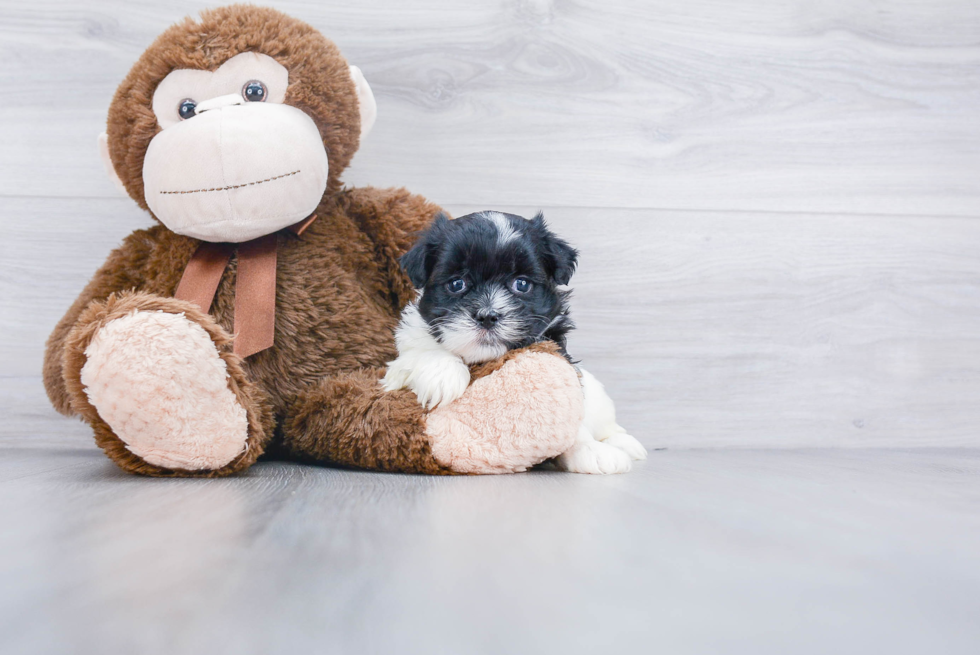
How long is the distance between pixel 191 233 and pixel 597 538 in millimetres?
771

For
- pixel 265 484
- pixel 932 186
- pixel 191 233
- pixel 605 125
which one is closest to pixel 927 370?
pixel 932 186

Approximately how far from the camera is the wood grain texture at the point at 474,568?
43cm

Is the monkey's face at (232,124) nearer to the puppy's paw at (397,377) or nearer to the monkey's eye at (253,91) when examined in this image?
the monkey's eye at (253,91)

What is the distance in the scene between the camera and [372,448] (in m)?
0.97

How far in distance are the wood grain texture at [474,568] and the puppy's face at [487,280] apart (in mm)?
204

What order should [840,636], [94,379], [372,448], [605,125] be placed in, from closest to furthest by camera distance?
[840,636], [94,379], [372,448], [605,125]

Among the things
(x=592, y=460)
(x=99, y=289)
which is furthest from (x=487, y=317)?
(x=99, y=289)

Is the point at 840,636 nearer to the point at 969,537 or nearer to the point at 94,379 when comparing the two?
the point at 969,537

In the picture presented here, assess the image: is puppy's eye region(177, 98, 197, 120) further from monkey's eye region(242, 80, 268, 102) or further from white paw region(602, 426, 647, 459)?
white paw region(602, 426, 647, 459)

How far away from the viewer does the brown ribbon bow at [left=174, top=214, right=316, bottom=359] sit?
1032mm

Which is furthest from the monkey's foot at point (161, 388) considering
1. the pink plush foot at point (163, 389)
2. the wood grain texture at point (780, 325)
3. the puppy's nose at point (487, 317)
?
the wood grain texture at point (780, 325)

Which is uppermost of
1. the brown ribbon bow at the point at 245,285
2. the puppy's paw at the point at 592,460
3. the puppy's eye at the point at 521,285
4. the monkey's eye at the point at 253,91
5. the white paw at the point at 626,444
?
the monkey's eye at the point at 253,91

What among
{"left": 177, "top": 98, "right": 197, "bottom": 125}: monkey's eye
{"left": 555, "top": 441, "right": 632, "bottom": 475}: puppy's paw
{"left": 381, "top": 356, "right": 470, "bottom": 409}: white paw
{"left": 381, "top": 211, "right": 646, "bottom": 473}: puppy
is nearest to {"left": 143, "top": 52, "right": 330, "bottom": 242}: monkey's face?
{"left": 177, "top": 98, "right": 197, "bottom": 125}: monkey's eye

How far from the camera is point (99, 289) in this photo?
110cm
